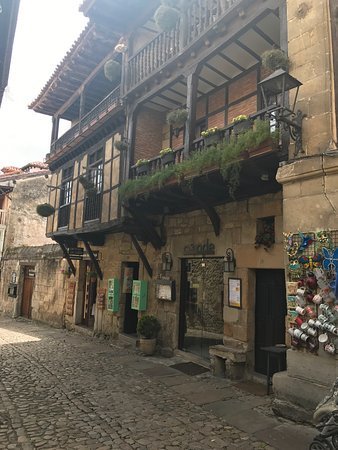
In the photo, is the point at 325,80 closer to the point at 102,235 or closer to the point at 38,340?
the point at 102,235

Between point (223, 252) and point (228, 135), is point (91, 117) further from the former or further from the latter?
point (223, 252)

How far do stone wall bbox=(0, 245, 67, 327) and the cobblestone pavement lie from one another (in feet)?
18.2

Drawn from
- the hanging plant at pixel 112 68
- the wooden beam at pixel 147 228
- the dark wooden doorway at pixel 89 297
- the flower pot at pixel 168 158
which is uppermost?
the hanging plant at pixel 112 68

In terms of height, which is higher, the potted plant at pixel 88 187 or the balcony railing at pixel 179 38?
the balcony railing at pixel 179 38

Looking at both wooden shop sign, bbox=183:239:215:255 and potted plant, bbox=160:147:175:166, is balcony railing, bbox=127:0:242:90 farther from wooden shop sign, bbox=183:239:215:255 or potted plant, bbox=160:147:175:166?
wooden shop sign, bbox=183:239:215:255

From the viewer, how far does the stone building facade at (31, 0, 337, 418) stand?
4691mm

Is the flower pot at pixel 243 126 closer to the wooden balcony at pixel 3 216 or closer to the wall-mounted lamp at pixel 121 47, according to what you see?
the wall-mounted lamp at pixel 121 47

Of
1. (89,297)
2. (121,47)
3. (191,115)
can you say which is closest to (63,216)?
(89,297)

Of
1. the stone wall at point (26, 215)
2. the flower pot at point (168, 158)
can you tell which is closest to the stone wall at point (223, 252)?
the flower pot at point (168, 158)

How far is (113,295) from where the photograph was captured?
10234 mm

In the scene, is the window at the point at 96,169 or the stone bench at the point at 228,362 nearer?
the stone bench at the point at 228,362

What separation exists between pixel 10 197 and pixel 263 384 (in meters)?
19.5

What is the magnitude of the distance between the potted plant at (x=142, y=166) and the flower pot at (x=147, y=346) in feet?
13.0

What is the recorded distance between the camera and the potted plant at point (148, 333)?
8.27 m
